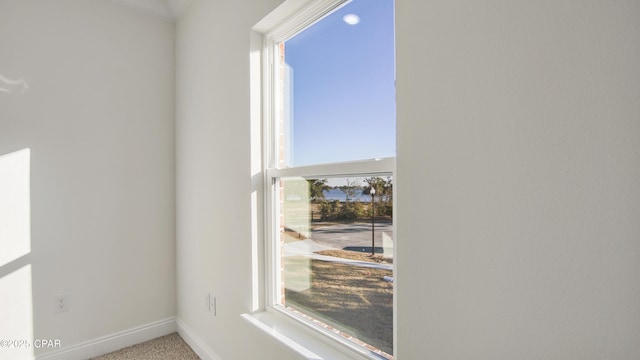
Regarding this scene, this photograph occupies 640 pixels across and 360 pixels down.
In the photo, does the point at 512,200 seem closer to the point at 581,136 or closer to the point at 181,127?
the point at 581,136

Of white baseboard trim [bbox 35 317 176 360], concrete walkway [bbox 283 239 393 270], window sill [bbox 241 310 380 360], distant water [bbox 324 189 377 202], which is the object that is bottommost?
white baseboard trim [bbox 35 317 176 360]

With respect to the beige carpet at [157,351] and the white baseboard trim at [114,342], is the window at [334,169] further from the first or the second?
the white baseboard trim at [114,342]

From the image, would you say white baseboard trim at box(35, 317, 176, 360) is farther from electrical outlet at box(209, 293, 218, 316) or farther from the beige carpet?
electrical outlet at box(209, 293, 218, 316)

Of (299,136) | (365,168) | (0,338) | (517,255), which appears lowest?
(0,338)

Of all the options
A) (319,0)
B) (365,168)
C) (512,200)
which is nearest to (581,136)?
(512,200)

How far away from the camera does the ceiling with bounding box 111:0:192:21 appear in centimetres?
238

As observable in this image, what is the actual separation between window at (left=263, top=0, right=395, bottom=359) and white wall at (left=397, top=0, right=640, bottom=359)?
0.75ft

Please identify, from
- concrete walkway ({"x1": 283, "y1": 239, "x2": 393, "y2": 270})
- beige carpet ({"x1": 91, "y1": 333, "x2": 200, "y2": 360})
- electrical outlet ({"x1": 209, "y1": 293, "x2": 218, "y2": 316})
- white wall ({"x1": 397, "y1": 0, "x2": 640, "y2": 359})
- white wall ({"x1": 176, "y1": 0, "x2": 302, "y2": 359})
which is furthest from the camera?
beige carpet ({"x1": 91, "y1": 333, "x2": 200, "y2": 360})

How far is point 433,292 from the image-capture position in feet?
3.06

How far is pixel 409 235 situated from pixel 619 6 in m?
0.70

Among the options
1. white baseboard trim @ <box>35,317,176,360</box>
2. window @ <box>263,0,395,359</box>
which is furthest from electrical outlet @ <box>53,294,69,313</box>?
window @ <box>263,0,395,359</box>

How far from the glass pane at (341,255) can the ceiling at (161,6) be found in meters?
1.70

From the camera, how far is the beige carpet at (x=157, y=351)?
2215 mm

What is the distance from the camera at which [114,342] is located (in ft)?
7.59
